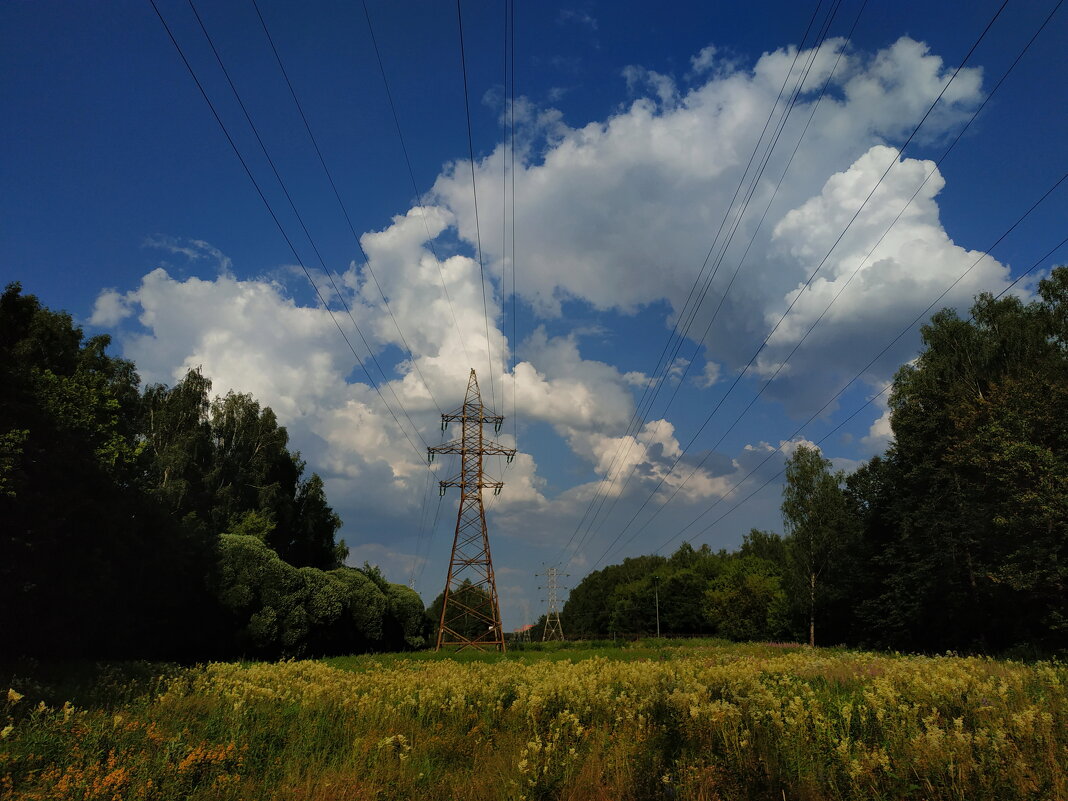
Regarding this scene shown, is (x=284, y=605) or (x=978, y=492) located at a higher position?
(x=978, y=492)

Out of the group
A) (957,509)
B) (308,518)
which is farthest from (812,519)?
(308,518)

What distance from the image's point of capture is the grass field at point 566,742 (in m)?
5.10

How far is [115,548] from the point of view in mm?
22797

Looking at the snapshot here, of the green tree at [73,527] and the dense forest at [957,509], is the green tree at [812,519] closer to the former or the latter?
the dense forest at [957,509]

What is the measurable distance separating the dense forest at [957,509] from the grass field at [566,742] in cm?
2237

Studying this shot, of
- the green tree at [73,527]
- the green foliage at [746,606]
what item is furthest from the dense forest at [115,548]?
the green foliage at [746,606]

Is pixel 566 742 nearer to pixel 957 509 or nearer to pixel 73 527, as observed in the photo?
pixel 73 527

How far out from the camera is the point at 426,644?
48.3 meters

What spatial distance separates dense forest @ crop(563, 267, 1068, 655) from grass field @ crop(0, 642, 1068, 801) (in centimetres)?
2237

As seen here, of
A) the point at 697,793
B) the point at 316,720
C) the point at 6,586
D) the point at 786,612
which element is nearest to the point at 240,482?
the point at 6,586

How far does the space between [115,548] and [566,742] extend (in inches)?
922

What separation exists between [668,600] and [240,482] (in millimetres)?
79943

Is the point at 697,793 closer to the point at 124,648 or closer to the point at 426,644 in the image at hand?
the point at 124,648

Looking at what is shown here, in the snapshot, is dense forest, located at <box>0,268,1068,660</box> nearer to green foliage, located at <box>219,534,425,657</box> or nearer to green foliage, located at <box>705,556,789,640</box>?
green foliage, located at <box>219,534,425,657</box>
